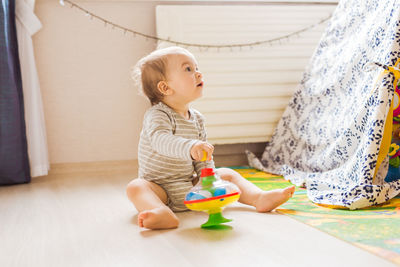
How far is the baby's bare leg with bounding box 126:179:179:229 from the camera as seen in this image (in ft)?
3.46

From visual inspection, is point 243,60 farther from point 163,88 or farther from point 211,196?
point 211,196

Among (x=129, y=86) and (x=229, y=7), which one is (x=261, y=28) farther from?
(x=129, y=86)

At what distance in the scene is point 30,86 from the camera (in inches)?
76.2

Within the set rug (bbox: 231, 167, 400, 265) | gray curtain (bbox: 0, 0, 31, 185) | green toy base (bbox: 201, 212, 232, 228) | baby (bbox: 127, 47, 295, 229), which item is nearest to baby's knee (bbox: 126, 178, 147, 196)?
baby (bbox: 127, 47, 295, 229)

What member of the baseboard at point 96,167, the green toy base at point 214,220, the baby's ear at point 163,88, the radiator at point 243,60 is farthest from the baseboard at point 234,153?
the green toy base at point 214,220

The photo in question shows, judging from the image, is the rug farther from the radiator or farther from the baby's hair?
the radiator

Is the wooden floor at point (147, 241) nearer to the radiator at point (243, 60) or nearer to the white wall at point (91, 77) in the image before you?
the white wall at point (91, 77)

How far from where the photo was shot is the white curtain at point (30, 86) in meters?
1.92

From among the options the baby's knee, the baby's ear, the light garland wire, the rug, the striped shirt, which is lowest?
the rug

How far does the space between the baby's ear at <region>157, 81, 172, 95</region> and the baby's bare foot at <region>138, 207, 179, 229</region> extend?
385 mm

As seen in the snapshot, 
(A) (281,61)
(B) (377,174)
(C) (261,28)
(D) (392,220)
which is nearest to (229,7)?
(C) (261,28)

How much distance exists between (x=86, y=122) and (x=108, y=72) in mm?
261

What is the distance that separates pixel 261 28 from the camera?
2172 millimetres

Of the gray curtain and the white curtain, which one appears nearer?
the gray curtain
